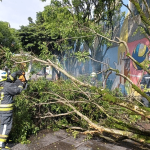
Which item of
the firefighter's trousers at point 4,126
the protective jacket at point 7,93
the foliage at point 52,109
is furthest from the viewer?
the foliage at point 52,109

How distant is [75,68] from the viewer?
1367 cm

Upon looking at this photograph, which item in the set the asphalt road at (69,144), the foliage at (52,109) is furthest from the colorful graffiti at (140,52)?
the asphalt road at (69,144)

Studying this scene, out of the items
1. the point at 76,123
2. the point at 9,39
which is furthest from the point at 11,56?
the point at 9,39

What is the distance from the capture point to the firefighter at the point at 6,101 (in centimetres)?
353

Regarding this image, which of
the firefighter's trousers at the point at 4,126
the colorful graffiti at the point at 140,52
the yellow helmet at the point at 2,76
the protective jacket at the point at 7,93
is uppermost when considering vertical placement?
the colorful graffiti at the point at 140,52

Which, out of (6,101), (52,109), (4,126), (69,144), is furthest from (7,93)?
(69,144)

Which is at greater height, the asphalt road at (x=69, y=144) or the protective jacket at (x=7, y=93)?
the protective jacket at (x=7, y=93)

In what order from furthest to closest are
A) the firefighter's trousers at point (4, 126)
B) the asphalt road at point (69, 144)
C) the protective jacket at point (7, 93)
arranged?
the asphalt road at point (69, 144) → the protective jacket at point (7, 93) → the firefighter's trousers at point (4, 126)

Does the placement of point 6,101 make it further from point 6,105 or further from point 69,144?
point 69,144

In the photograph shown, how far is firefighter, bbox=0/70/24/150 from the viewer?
353 centimetres

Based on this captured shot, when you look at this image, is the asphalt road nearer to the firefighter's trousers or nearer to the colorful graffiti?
the firefighter's trousers

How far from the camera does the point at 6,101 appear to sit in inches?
144

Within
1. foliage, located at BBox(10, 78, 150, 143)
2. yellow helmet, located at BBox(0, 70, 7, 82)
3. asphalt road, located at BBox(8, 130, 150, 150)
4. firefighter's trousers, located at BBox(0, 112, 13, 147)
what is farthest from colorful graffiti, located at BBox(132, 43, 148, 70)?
firefighter's trousers, located at BBox(0, 112, 13, 147)

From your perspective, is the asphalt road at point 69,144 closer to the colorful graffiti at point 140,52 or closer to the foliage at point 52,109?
the foliage at point 52,109
